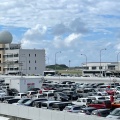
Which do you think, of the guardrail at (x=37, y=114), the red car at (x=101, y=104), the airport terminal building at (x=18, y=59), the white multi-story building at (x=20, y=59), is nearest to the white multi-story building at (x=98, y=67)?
the white multi-story building at (x=20, y=59)

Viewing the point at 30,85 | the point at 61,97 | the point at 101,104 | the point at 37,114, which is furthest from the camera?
the point at 30,85

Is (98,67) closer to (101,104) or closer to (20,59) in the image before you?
(20,59)

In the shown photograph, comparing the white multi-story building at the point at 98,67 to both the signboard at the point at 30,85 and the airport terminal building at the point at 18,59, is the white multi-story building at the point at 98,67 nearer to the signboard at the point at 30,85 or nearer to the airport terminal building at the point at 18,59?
the airport terminal building at the point at 18,59

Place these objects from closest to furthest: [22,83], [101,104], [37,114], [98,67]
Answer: [37,114] < [101,104] < [22,83] < [98,67]

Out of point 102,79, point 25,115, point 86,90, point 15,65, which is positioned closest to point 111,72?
point 15,65

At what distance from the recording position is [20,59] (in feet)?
449

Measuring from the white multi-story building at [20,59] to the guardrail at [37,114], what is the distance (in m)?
103

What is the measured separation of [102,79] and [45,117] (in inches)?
2053

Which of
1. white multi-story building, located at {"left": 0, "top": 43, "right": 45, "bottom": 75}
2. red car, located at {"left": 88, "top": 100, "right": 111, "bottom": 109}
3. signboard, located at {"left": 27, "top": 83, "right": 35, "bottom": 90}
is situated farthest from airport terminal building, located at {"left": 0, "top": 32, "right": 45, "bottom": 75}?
red car, located at {"left": 88, "top": 100, "right": 111, "bottom": 109}

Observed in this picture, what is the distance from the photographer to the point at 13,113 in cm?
3019

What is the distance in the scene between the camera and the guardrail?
23547mm

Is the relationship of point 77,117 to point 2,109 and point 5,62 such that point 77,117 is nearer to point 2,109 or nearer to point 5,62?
point 2,109

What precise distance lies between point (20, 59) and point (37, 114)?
111 m

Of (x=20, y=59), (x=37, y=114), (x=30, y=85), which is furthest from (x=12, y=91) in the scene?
(x=20, y=59)
